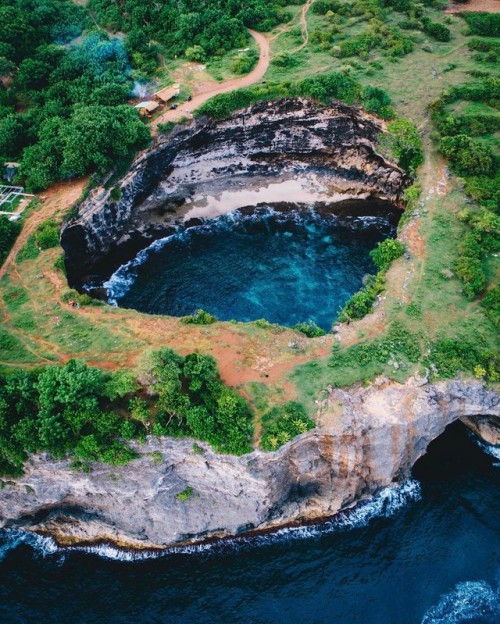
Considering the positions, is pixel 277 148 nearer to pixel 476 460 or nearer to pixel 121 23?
pixel 121 23

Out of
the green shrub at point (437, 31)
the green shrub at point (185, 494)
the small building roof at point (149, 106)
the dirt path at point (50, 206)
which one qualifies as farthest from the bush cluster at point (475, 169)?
the dirt path at point (50, 206)

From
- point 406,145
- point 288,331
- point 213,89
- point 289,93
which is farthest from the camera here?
point 213,89

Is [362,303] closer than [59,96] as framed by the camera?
Yes

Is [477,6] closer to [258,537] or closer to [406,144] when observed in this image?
[406,144]

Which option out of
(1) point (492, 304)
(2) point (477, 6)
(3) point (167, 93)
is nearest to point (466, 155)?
(1) point (492, 304)

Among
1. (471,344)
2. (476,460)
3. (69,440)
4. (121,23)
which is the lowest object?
(476,460)

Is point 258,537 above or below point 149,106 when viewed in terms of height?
below

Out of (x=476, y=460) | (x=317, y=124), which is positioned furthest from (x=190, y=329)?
(x=317, y=124)
